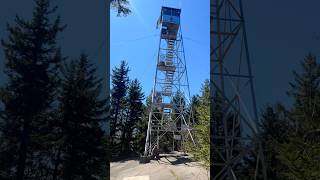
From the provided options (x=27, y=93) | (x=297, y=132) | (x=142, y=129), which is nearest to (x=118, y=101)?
(x=142, y=129)

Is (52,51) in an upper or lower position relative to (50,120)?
upper

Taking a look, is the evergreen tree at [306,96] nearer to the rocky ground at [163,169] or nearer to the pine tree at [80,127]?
the rocky ground at [163,169]

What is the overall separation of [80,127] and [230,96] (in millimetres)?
1486

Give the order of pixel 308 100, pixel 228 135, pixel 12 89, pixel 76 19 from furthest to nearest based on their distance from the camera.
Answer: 1. pixel 308 100
2. pixel 228 135
3. pixel 76 19
4. pixel 12 89

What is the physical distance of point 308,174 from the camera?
15.2 ft

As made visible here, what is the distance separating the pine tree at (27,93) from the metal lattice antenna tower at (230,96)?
1383 millimetres

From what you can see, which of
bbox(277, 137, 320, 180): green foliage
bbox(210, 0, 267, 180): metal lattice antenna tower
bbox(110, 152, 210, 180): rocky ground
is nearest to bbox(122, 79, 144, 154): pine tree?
bbox(110, 152, 210, 180): rocky ground

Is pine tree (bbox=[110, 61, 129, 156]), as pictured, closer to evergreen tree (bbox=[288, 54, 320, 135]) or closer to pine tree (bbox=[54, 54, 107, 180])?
pine tree (bbox=[54, 54, 107, 180])

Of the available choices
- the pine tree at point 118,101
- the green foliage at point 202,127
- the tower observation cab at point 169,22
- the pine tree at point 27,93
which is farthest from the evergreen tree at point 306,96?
the pine tree at point 27,93

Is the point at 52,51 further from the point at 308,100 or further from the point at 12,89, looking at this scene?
the point at 308,100

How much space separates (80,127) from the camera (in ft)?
12.5

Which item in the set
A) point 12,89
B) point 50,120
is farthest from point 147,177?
point 12,89

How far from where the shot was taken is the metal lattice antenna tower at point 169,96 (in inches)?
189

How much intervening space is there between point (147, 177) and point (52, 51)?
1.49 metres
